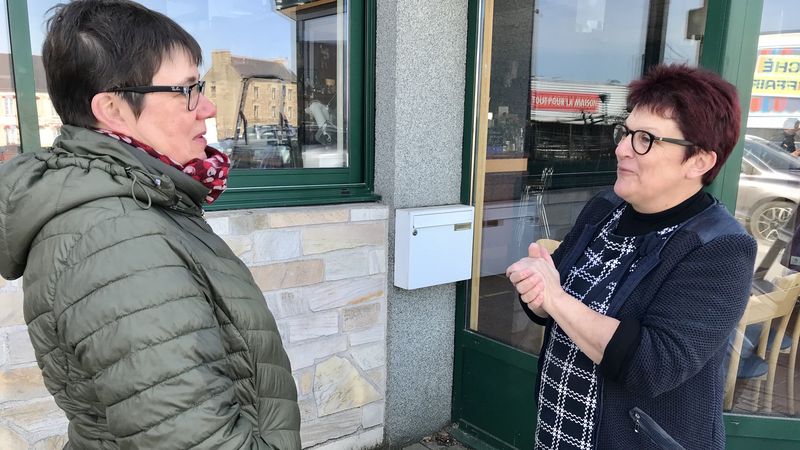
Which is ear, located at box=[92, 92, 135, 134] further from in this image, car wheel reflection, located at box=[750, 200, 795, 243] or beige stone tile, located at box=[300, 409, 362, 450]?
car wheel reflection, located at box=[750, 200, 795, 243]

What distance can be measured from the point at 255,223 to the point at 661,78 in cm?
186

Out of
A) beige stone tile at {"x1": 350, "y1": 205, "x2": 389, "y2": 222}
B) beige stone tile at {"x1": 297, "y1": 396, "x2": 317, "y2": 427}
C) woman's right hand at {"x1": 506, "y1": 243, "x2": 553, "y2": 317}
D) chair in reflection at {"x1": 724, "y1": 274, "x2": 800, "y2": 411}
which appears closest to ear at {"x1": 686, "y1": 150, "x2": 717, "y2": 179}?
woman's right hand at {"x1": 506, "y1": 243, "x2": 553, "y2": 317}

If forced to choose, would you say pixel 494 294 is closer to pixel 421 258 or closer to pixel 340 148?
pixel 421 258

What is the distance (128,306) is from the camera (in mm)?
965

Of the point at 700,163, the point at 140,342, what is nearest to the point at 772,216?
the point at 700,163

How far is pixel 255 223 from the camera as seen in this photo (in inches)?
107

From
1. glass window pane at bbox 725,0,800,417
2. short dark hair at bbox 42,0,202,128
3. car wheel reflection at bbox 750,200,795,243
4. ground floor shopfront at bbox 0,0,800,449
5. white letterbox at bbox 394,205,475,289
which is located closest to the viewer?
short dark hair at bbox 42,0,202,128

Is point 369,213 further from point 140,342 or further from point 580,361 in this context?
point 140,342

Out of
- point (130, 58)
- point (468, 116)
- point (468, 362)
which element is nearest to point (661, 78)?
point (130, 58)

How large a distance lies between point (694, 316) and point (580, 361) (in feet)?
1.13

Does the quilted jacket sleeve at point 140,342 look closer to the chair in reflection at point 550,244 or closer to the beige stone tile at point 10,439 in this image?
the beige stone tile at point 10,439

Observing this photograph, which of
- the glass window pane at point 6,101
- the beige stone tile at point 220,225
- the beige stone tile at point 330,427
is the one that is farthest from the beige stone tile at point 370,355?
the glass window pane at point 6,101

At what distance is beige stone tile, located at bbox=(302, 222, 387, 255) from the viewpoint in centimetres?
292

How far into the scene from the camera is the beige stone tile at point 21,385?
222cm
